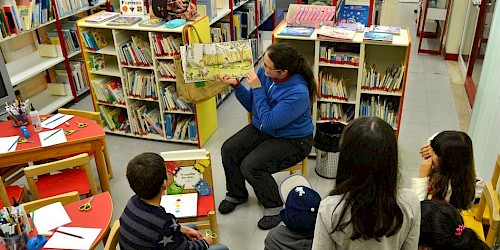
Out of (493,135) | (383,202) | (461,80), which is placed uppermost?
(383,202)

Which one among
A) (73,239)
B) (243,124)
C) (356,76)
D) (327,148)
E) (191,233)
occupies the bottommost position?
(243,124)

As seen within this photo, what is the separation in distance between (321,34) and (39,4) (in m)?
3.07

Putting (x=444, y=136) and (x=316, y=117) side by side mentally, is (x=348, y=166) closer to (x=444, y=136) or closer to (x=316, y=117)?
(x=444, y=136)

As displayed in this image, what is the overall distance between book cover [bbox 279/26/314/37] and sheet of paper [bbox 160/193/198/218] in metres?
1.62

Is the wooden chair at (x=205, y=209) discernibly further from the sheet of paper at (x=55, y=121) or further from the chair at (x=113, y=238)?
the sheet of paper at (x=55, y=121)

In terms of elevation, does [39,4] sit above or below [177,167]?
above

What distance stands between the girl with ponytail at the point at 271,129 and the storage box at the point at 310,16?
83 centimetres

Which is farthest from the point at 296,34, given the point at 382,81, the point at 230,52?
the point at 382,81

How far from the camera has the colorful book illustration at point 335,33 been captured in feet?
11.3

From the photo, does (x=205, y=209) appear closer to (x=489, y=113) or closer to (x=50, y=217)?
(x=50, y=217)

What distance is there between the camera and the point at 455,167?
224 cm

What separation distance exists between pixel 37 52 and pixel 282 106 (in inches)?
142

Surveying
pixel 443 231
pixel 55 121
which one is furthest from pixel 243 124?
pixel 443 231

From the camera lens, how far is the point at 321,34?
11.5ft
